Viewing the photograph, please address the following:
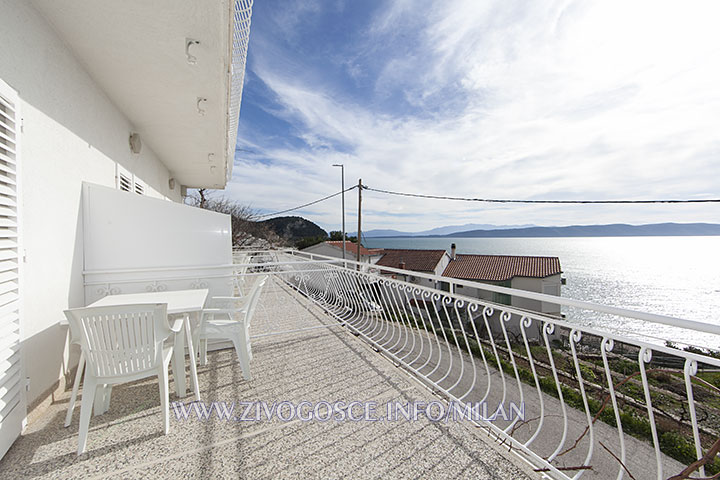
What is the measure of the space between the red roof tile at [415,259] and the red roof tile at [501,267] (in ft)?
4.41

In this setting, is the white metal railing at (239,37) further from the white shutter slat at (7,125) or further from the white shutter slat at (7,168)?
the white shutter slat at (7,168)

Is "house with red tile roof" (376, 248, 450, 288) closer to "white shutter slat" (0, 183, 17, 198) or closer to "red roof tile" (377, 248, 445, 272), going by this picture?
"red roof tile" (377, 248, 445, 272)

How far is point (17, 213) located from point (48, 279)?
0.65 m

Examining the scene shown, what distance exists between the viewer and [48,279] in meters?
2.31

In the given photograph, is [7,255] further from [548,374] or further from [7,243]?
[548,374]

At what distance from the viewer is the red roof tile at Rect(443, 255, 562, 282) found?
61.0 ft

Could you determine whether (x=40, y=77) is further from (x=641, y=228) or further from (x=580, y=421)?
(x=641, y=228)

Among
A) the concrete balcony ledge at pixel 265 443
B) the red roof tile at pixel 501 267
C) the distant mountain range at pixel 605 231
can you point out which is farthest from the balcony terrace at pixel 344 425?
the distant mountain range at pixel 605 231

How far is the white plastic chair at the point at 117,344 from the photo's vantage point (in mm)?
1840

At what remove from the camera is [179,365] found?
95.0 inches

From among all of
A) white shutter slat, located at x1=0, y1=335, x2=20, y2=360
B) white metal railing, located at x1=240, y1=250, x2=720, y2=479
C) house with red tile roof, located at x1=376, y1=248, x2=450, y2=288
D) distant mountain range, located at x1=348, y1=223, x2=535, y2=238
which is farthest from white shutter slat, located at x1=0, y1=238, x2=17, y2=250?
distant mountain range, located at x1=348, y1=223, x2=535, y2=238

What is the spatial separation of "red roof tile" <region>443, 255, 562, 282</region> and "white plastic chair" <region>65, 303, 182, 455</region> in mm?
19161

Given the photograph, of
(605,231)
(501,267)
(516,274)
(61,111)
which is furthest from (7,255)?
(605,231)

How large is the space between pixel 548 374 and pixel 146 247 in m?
13.1
